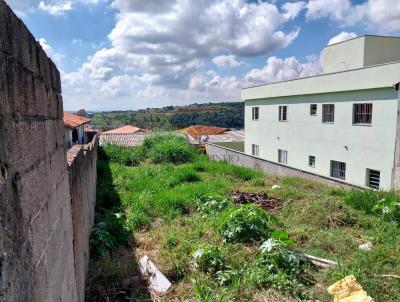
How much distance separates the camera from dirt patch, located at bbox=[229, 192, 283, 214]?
7.89 meters

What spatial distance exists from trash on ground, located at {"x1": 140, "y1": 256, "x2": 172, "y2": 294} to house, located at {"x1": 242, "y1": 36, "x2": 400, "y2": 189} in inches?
337

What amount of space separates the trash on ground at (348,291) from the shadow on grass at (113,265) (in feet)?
7.10

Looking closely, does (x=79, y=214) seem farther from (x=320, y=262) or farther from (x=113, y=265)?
(x=320, y=262)

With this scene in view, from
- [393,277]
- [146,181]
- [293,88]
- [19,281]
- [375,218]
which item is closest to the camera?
[19,281]

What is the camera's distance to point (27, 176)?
135cm

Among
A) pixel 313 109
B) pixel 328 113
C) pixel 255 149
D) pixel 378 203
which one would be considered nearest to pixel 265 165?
pixel 328 113

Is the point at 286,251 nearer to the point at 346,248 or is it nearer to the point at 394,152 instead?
the point at 346,248

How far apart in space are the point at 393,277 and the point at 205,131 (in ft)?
117

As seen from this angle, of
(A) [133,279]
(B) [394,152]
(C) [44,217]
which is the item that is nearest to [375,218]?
(A) [133,279]

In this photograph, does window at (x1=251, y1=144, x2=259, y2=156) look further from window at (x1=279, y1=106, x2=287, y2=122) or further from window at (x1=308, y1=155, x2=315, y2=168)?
window at (x1=308, y1=155, x2=315, y2=168)

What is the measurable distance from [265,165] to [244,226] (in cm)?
970

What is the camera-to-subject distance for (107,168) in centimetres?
1252

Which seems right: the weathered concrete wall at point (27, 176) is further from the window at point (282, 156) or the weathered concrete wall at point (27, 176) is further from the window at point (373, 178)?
the window at point (282, 156)

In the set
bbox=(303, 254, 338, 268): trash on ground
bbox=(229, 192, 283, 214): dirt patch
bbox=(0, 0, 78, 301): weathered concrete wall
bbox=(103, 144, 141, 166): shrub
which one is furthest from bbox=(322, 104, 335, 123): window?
bbox=(0, 0, 78, 301): weathered concrete wall
